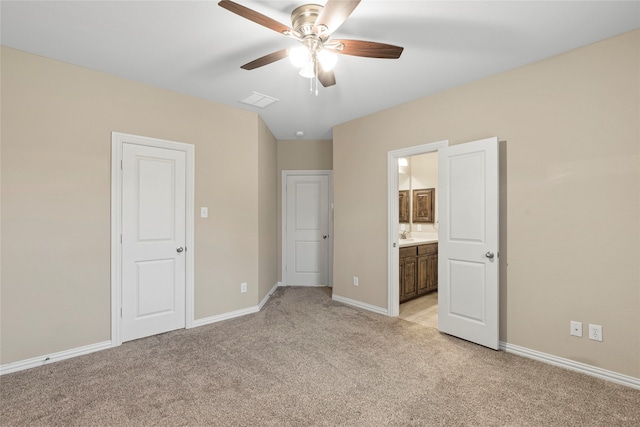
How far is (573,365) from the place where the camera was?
8.06 ft

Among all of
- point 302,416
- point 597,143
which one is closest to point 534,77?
point 597,143

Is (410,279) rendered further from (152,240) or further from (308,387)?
(152,240)

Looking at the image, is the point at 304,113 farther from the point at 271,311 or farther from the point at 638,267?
the point at 638,267

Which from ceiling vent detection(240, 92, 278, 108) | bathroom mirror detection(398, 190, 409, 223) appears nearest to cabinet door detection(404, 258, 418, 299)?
bathroom mirror detection(398, 190, 409, 223)

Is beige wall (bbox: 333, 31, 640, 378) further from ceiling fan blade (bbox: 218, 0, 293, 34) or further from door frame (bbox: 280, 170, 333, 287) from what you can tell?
door frame (bbox: 280, 170, 333, 287)

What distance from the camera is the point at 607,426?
5.94 ft

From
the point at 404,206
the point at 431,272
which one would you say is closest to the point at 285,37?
the point at 431,272

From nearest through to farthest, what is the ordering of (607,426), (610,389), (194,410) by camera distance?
(607,426) → (194,410) → (610,389)

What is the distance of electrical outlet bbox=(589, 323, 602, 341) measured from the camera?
7.71ft

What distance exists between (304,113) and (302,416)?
3.29m

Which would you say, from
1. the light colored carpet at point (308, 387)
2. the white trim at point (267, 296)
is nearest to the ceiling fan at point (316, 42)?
the light colored carpet at point (308, 387)

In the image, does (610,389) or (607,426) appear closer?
(607,426)

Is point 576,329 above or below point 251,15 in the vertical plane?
below

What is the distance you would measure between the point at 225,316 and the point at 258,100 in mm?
2578
